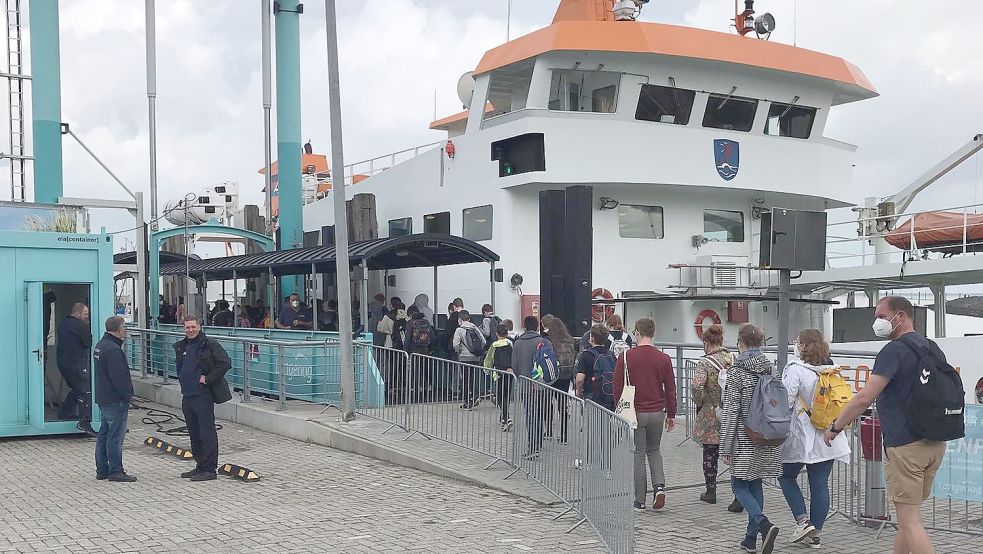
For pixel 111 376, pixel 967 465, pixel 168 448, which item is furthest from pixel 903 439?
pixel 168 448

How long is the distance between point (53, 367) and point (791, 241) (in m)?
9.45

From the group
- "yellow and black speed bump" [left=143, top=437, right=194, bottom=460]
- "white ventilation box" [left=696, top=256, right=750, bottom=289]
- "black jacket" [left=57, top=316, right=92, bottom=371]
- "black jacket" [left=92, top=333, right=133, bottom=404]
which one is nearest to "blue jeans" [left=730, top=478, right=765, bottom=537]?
"black jacket" [left=92, top=333, right=133, bottom=404]

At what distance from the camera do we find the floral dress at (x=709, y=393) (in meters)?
8.11

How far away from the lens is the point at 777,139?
19609 mm

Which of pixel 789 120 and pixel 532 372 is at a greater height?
pixel 789 120

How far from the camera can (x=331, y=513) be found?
819 centimetres

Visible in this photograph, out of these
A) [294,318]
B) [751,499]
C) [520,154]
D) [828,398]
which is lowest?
[751,499]

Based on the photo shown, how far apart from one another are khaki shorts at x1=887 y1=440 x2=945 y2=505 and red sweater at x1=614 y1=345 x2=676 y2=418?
2.47 meters

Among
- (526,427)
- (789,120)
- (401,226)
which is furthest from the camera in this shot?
(401,226)

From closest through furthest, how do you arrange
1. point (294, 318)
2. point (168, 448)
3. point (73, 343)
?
point (168, 448) → point (73, 343) → point (294, 318)

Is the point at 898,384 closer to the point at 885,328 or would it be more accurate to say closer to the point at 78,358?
the point at 885,328

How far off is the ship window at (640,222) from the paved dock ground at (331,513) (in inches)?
340

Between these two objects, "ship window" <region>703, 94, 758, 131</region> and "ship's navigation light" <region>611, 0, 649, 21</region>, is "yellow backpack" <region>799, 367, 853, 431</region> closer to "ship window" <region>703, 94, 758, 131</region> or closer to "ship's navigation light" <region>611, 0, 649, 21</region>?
"ship window" <region>703, 94, 758, 131</region>

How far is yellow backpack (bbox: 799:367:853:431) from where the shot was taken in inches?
270
